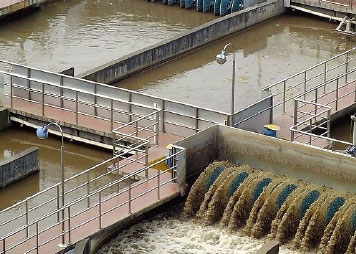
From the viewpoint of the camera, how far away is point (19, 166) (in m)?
29.9

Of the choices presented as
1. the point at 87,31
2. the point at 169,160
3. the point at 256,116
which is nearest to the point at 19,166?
the point at 169,160

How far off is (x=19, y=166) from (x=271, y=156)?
645cm

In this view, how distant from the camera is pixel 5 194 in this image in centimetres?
2953

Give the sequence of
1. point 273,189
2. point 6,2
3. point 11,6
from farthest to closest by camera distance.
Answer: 1. point 6,2
2. point 11,6
3. point 273,189

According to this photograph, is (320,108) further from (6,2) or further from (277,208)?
(6,2)

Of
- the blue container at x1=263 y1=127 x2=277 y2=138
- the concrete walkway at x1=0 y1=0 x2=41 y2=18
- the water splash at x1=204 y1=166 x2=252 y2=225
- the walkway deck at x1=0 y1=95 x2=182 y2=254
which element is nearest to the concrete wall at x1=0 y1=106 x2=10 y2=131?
the walkway deck at x1=0 y1=95 x2=182 y2=254

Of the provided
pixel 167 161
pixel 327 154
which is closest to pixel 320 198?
pixel 327 154

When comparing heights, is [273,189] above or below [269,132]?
below

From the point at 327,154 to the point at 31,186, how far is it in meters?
7.66

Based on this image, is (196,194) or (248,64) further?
(248,64)

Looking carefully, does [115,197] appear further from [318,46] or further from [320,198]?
[318,46]

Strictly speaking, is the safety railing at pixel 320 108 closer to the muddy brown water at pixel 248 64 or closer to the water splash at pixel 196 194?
the muddy brown water at pixel 248 64

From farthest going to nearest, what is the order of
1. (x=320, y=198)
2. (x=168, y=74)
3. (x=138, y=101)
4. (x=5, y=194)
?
(x=168, y=74) < (x=138, y=101) < (x=5, y=194) < (x=320, y=198)

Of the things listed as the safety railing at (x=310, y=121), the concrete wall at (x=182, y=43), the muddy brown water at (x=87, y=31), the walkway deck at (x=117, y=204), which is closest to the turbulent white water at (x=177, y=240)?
the walkway deck at (x=117, y=204)
